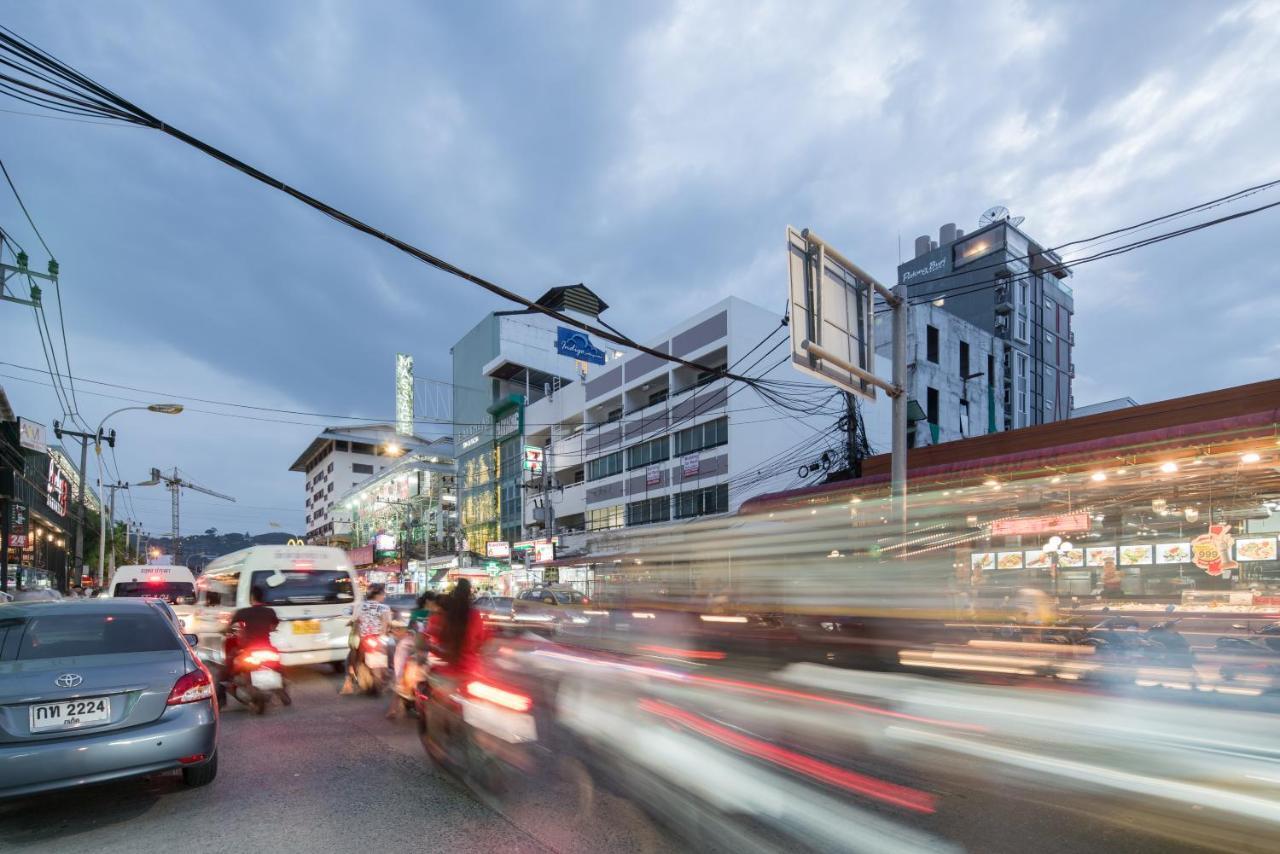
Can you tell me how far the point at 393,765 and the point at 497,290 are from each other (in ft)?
16.2

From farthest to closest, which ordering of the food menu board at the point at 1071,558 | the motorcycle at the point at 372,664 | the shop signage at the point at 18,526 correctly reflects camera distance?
the shop signage at the point at 18,526 → the motorcycle at the point at 372,664 → the food menu board at the point at 1071,558

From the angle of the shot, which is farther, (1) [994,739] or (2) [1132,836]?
(1) [994,739]

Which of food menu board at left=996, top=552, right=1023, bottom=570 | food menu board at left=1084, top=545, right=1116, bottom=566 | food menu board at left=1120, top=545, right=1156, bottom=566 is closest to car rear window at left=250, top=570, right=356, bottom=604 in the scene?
food menu board at left=996, top=552, right=1023, bottom=570

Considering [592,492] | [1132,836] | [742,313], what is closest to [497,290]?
[1132,836]

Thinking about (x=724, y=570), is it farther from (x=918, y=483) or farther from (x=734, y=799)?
(x=918, y=483)

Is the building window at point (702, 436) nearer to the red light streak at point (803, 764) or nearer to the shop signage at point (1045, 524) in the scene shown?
the shop signage at point (1045, 524)

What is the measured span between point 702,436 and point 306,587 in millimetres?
27638

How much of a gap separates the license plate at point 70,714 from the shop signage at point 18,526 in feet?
111

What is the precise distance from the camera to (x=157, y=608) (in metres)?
6.14

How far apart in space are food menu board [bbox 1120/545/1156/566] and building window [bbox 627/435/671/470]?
33.1 metres

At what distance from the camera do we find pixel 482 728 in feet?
18.0

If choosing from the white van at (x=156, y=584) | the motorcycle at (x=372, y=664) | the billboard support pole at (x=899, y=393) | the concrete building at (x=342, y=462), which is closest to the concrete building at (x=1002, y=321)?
the billboard support pole at (x=899, y=393)

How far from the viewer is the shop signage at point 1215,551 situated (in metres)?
7.04

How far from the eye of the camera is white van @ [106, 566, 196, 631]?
741 inches
